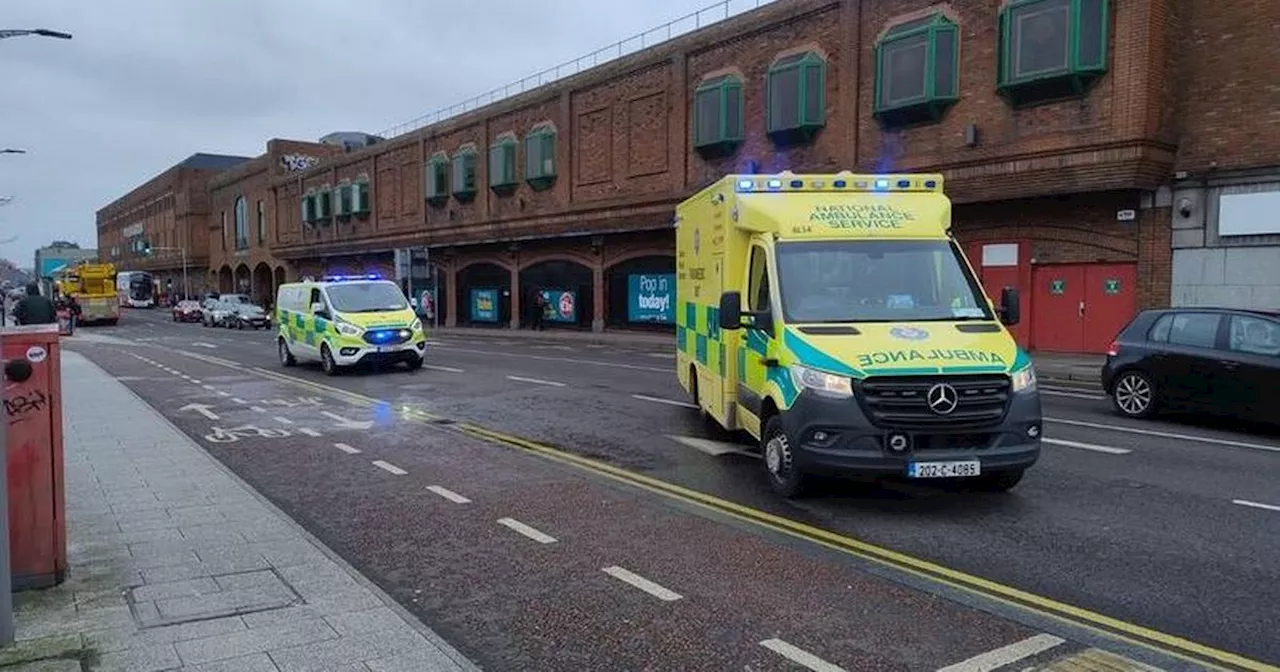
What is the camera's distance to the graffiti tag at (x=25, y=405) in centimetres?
512

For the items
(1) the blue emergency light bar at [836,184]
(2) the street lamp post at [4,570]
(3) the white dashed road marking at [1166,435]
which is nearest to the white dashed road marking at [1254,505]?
(3) the white dashed road marking at [1166,435]

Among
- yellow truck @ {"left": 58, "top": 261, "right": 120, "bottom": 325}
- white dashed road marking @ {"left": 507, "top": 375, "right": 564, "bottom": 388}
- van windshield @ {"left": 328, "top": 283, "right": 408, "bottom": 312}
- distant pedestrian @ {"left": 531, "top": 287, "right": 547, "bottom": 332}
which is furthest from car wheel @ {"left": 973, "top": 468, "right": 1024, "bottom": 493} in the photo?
yellow truck @ {"left": 58, "top": 261, "right": 120, "bottom": 325}

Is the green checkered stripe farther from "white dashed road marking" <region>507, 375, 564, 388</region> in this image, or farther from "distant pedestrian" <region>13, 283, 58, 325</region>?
"distant pedestrian" <region>13, 283, 58, 325</region>

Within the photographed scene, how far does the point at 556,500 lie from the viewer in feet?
24.8

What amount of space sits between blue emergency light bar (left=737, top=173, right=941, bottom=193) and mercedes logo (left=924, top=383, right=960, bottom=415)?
254cm

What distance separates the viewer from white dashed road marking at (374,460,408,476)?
28.9ft

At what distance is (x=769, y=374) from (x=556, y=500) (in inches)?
79.0

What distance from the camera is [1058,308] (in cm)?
2181

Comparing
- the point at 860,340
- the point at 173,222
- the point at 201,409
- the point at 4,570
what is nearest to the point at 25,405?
the point at 4,570

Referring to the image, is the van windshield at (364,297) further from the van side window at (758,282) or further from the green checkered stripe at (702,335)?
the van side window at (758,282)

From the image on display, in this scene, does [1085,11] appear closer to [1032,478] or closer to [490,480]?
[1032,478]

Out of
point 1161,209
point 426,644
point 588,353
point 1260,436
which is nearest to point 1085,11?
point 1161,209

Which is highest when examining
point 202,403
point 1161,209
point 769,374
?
point 1161,209

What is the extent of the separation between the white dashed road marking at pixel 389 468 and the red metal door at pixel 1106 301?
17.2 meters
